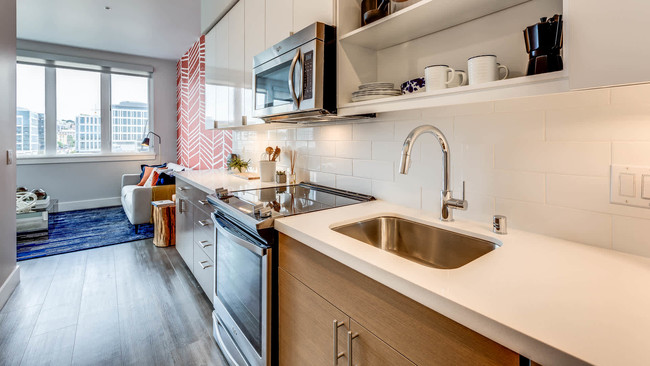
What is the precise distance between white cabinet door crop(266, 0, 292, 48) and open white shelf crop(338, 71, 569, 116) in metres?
0.86

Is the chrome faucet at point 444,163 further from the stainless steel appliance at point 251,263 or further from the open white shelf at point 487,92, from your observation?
the stainless steel appliance at point 251,263

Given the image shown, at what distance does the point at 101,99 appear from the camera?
5.50m

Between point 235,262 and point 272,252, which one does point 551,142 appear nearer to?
point 272,252

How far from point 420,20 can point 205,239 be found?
1.86 meters

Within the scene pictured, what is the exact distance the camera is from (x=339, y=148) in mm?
1856

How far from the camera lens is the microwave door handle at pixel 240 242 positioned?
1259 millimetres

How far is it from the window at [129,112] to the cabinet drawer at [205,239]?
179 inches

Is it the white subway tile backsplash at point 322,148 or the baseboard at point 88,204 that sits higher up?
the white subway tile backsplash at point 322,148

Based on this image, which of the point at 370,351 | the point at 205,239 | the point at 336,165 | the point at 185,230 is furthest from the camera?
the point at 185,230

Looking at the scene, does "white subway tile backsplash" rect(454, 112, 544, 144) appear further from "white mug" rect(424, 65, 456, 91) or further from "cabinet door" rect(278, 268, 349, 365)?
"cabinet door" rect(278, 268, 349, 365)

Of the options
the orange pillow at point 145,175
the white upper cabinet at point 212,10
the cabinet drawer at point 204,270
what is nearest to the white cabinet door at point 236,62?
the white upper cabinet at point 212,10

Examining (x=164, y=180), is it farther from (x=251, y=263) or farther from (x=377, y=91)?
(x=377, y=91)

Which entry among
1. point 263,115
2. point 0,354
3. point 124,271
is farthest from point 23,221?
point 263,115

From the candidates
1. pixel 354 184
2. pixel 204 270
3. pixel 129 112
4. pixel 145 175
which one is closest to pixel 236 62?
pixel 354 184
